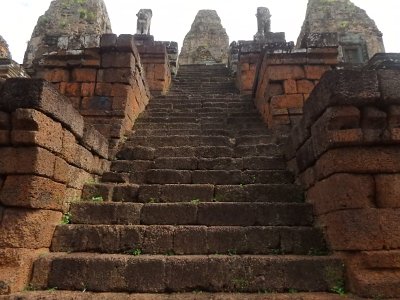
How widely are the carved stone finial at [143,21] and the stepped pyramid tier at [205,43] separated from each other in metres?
9.62

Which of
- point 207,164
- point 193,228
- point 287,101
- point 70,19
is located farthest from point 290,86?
→ point 70,19

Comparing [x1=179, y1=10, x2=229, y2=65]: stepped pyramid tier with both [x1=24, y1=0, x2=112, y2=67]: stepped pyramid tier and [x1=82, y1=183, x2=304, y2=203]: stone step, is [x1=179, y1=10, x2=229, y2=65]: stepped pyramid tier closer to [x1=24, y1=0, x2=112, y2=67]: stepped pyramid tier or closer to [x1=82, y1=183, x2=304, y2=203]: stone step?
[x1=24, y1=0, x2=112, y2=67]: stepped pyramid tier

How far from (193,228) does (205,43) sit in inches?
959

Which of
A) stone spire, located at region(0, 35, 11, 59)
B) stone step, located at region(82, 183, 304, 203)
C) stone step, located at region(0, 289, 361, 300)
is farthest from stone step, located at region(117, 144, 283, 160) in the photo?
stone spire, located at region(0, 35, 11, 59)

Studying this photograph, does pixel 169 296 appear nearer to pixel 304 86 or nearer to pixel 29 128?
pixel 29 128

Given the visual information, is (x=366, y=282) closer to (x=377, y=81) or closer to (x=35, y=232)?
(x=377, y=81)

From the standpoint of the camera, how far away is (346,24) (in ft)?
66.6

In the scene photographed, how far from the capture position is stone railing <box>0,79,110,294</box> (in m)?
3.17

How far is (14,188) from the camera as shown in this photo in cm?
334

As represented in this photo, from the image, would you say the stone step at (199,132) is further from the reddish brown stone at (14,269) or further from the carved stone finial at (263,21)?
the carved stone finial at (263,21)

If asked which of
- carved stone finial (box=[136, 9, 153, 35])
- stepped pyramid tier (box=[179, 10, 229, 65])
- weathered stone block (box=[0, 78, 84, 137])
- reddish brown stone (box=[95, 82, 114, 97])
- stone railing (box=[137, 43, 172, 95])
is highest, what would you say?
stepped pyramid tier (box=[179, 10, 229, 65])

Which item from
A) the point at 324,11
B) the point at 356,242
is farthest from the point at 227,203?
the point at 324,11

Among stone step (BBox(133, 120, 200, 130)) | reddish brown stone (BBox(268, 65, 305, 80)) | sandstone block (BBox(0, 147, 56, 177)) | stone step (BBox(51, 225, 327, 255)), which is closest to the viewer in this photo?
sandstone block (BBox(0, 147, 56, 177))

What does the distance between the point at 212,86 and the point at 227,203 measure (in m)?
7.66
